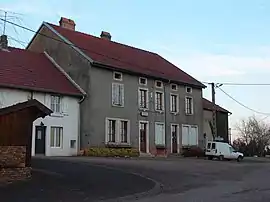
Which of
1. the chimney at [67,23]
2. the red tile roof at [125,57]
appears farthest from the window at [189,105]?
the chimney at [67,23]

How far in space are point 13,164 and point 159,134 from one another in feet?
87.2

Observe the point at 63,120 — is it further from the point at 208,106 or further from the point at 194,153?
the point at 208,106

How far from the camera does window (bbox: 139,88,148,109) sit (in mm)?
42741

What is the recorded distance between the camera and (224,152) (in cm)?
4328

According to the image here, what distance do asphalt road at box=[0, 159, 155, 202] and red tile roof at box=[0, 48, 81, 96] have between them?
12.2 meters

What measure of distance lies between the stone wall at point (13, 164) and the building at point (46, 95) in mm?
15544

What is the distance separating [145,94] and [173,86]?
4.06 metres

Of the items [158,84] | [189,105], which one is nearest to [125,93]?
[158,84]

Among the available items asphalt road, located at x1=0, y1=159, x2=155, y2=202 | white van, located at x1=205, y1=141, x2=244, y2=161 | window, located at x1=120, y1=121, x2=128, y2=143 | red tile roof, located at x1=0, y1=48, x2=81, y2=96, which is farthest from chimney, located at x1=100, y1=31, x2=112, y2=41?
asphalt road, located at x1=0, y1=159, x2=155, y2=202

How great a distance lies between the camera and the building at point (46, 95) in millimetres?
34688

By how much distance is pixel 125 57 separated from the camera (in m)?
45.0

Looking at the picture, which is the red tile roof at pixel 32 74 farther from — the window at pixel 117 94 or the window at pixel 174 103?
the window at pixel 174 103

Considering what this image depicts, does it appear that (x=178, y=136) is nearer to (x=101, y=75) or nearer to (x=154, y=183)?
(x=101, y=75)

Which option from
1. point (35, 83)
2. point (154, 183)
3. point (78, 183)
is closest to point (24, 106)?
point (78, 183)
